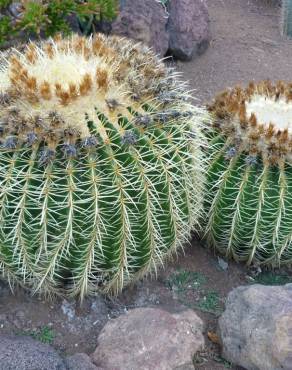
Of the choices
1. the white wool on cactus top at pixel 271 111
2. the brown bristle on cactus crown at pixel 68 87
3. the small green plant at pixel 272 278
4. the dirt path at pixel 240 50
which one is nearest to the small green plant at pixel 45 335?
the brown bristle on cactus crown at pixel 68 87

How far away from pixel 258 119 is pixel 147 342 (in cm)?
108

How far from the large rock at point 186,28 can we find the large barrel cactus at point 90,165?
280cm

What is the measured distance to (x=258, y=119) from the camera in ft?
8.98

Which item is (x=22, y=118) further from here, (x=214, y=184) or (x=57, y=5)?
(x=57, y=5)

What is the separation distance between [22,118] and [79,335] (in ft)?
3.07

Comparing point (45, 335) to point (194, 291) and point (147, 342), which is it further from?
point (194, 291)

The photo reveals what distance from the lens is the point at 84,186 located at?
2.26 m

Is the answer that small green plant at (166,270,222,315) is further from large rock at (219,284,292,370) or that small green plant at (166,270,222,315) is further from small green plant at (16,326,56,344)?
small green plant at (16,326,56,344)

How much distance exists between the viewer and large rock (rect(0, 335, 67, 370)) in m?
2.08

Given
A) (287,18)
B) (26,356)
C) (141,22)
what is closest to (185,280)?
(26,356)

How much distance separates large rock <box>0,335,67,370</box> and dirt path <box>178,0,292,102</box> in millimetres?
2974

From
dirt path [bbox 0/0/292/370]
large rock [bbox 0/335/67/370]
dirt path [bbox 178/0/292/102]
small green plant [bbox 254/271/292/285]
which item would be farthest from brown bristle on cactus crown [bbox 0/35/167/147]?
dirt path [bbox 178/0/292/102]

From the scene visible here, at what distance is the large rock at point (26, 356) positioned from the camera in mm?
2079

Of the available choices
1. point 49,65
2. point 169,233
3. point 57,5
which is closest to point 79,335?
point 169,233
